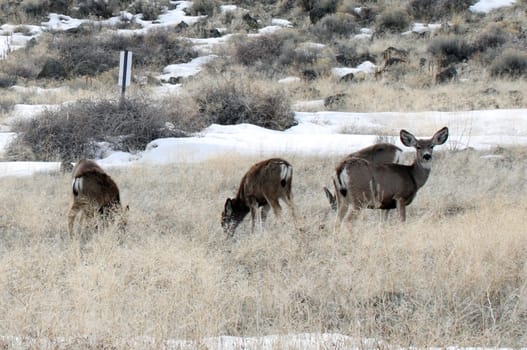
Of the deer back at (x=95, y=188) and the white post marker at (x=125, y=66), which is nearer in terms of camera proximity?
the deer back at (x=95, y=188)

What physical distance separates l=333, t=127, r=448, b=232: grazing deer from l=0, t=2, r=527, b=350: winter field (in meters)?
0.35

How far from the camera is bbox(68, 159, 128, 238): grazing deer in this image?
8828 mm

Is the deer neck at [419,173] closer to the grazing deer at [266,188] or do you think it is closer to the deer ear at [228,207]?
the grazing deer at [266,188]

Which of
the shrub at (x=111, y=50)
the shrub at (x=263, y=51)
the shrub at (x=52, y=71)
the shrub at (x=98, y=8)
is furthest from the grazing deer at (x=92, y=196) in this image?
the shrub at (x=98, y=8)

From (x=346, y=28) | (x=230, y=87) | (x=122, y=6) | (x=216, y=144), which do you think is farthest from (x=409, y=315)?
(x=122, y=6)

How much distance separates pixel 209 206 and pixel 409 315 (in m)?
5.13

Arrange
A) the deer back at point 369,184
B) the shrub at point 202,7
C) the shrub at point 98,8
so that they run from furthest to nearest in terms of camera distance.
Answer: the shrub at point 98,8
the shrub at point 202,7
the deer back at point 369,184

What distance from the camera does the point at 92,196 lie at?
8922 millimetres

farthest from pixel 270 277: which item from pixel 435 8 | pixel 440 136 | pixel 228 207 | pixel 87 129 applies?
pixel 435 8

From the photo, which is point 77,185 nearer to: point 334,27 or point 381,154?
point 381,154

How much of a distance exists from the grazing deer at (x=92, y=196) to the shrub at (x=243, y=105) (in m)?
9.62

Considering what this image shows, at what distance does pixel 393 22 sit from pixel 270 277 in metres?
30.6

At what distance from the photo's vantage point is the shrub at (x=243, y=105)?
741 inches

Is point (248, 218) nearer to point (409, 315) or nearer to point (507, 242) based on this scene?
point (507, 242)
